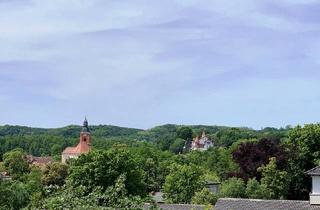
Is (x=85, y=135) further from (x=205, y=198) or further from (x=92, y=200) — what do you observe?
(x=92, y=200)

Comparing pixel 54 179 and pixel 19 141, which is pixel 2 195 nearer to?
pixel 54 179

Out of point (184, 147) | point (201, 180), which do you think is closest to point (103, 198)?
point (201, 180)

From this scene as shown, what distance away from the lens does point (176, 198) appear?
2066 inches

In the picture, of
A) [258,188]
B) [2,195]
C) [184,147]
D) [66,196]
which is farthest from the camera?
[184,147]

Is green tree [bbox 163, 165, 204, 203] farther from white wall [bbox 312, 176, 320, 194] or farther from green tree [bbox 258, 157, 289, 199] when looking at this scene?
white wall [bbox 312, 176, 320, 194]

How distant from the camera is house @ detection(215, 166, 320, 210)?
34.1 m

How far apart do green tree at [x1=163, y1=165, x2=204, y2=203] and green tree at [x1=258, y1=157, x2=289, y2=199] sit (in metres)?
7.49

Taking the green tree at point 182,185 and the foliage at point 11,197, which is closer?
the foliage at point 11,197

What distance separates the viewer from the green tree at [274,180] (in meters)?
46.5

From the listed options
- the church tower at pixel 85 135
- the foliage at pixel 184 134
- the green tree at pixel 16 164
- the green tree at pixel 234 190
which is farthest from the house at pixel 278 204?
the foliage at pixel 184 134

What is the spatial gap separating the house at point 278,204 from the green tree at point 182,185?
16.2m

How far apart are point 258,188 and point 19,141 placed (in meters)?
150

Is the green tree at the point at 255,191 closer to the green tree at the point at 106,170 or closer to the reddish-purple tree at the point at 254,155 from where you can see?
the reddish-purple tree at the point at 254,155

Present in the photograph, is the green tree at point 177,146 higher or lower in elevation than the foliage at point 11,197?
higher
